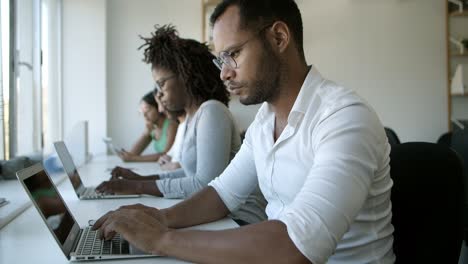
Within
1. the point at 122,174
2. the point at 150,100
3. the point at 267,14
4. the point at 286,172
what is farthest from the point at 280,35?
the point at 150,100

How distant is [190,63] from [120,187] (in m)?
0.73

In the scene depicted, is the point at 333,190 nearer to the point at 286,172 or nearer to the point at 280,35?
the point at 286,172

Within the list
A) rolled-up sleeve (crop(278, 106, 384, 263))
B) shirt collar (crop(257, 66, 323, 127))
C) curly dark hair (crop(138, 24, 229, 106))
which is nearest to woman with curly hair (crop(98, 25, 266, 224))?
curly dark hair (crop(138, 24, 229, 106))

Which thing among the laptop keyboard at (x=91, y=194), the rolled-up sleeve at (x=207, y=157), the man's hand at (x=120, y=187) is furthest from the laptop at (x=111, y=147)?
the rolled-up sleeve at (x=207, y=157)

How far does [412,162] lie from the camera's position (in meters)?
1.09

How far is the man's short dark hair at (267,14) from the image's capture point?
110 centimetres

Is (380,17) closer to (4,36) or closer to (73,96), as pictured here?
(73,96)

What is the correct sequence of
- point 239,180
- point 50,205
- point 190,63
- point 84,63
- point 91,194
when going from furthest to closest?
point 84,63 → point 190,63 → point 91,194 → point 239,180 → point 50,205

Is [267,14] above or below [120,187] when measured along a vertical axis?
above

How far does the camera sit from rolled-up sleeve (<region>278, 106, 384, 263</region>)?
0.74m

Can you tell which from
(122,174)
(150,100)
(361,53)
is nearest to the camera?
(122,174)

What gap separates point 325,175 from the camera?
0.78 m

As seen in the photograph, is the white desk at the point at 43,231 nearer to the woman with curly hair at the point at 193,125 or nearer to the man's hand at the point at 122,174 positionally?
the woman with curly hair at the point at 193,125

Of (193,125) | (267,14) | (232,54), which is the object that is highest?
(267,14)
